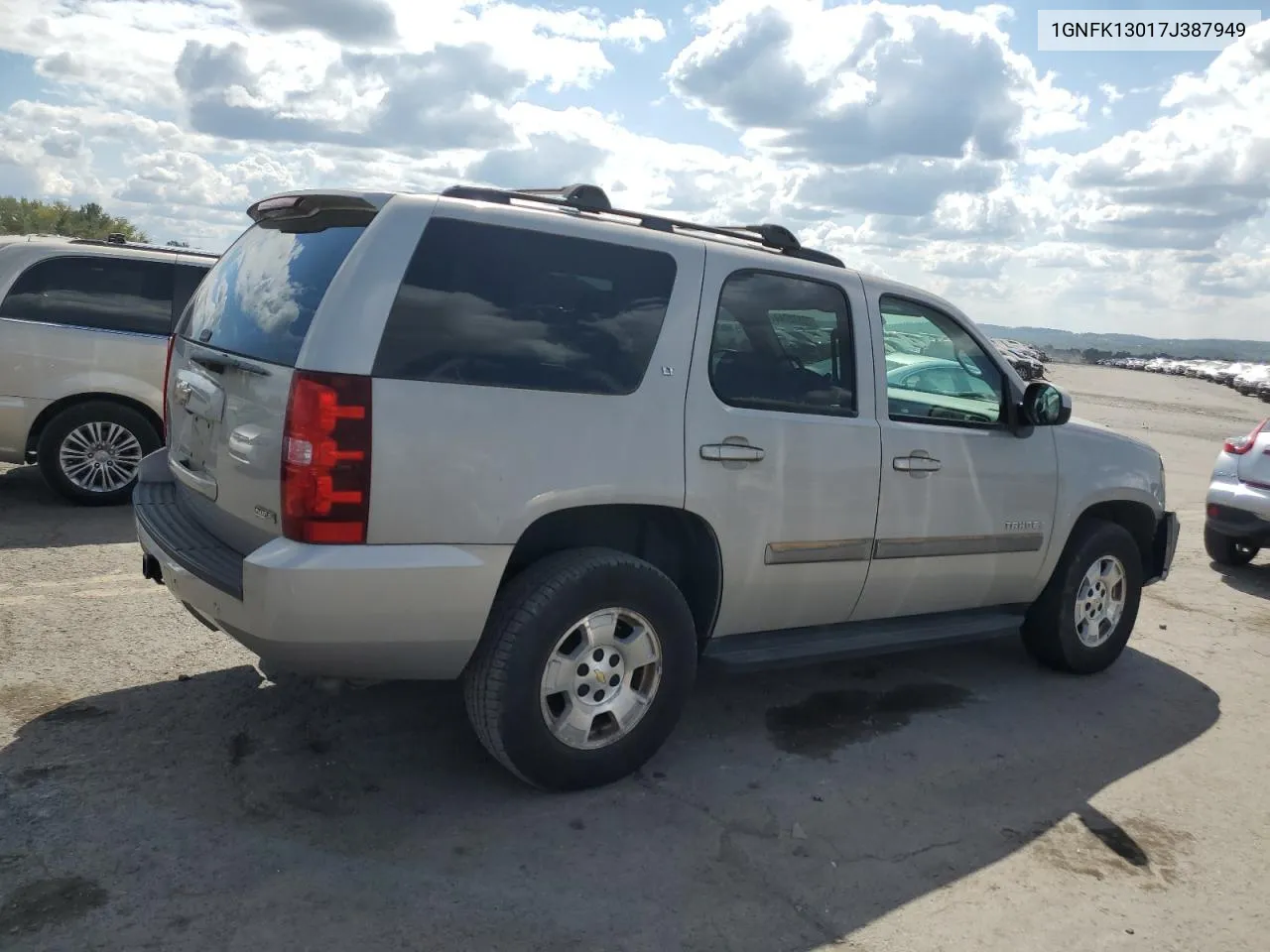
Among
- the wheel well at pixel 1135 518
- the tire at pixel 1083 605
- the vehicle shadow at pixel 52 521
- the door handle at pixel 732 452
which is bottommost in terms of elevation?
the vehicle shadow at pixel 52 521

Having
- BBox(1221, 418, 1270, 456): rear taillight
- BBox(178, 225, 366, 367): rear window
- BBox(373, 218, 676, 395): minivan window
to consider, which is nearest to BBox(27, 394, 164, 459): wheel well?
BBox(178, 225, 366, 367): rear window

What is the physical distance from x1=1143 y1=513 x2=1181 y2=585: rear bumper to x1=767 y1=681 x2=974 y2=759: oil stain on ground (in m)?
1.54

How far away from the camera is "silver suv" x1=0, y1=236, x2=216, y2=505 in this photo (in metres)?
7.54

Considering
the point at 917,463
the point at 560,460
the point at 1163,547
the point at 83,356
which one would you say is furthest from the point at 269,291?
the point at 1163,547

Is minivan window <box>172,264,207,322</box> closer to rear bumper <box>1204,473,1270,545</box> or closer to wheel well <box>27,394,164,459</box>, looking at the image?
wheel well <box>27,394,164,459</box>

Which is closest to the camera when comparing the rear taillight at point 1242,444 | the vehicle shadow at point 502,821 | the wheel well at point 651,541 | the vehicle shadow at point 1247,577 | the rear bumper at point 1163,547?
the vehicle shadow at point 502,821

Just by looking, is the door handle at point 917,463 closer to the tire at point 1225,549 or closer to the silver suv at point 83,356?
the tire at point 1225,549

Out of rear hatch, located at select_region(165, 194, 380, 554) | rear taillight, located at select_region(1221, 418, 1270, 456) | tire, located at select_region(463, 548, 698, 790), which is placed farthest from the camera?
rear taillight, located at select_region(1221, 418, 1270, 456)

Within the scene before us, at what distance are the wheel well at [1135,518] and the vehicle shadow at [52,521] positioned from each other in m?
5.93

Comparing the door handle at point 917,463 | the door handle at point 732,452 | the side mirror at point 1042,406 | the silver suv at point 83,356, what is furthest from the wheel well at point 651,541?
the silver suv at point 83,356

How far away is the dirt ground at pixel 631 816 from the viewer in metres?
3.04

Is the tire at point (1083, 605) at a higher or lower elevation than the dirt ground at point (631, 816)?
higher

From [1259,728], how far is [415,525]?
4183mm

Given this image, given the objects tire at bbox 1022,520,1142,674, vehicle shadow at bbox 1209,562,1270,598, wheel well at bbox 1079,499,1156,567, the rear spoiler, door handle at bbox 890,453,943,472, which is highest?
the rear spoiler
